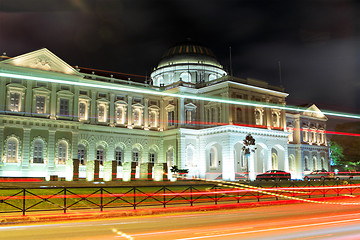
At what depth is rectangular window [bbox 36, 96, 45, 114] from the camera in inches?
1820

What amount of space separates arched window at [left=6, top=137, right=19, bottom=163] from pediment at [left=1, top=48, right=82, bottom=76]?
8.60 m

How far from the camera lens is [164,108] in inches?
2281

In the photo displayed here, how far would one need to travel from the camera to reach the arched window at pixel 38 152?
44.7 metres

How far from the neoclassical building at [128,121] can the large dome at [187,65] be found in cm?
63

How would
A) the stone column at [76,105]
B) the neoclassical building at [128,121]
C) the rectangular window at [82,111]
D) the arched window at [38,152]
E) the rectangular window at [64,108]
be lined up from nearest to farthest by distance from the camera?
the neoclassical building at [128,121]
the arched window at [38,152]
the rectangular window at [64,108]
the stone column at [76,105]
the rectangular window at [82,111]

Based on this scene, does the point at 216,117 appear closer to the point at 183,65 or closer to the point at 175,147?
the point at 175,147

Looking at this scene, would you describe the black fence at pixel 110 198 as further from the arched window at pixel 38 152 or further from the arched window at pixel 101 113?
the arched window at pixel 101 113

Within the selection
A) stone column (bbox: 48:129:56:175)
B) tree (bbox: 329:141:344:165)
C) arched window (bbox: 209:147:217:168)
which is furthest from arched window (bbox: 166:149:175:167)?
tree (bbox: 329:141:344:165)

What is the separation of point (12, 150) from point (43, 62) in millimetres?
10751

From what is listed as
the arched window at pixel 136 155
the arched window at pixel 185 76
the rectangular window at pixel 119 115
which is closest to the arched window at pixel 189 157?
the arched window at pixel 136 155

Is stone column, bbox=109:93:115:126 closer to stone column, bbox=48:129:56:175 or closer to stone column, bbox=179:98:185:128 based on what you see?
stone column, bbox=179:98:185:128

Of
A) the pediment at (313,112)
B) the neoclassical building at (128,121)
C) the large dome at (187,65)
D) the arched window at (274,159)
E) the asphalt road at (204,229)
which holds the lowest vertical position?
the asphalt road at (204,229)

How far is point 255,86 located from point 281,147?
400 inches

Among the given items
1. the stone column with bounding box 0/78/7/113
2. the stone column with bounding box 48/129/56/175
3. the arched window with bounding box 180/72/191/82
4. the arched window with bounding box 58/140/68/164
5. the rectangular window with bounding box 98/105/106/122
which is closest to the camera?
the stone column with bounding box 0/78/7/113
